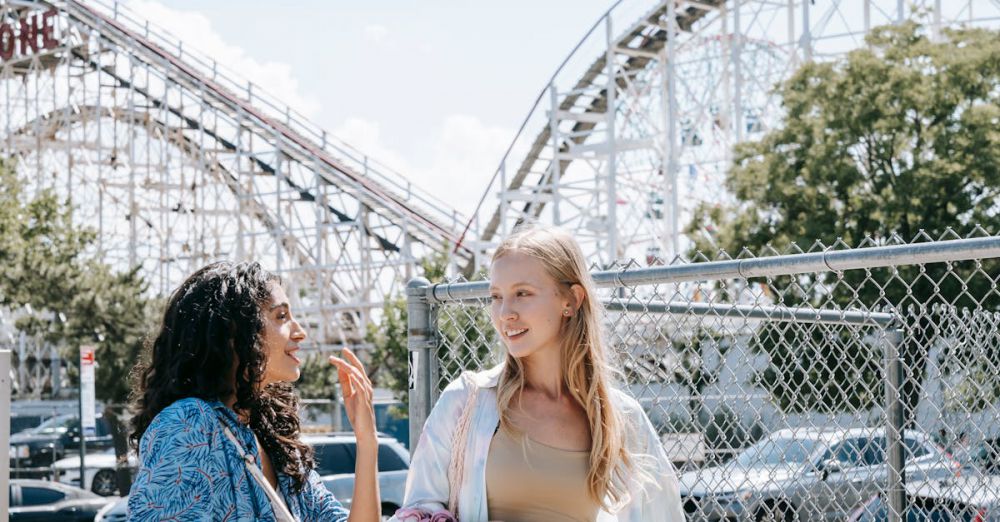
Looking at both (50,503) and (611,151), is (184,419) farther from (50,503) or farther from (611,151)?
(611,151)

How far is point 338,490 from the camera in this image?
13.2 meters

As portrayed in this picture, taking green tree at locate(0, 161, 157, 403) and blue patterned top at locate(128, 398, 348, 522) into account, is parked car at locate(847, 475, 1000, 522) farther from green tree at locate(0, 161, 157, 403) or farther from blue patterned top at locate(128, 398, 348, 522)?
green tree at locate(0, 161, 157, 403)

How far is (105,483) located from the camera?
2150 cm

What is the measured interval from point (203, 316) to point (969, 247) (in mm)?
1801

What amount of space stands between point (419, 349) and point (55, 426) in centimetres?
2363

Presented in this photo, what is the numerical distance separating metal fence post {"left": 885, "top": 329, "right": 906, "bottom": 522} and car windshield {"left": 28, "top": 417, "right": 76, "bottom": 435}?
76.2ft

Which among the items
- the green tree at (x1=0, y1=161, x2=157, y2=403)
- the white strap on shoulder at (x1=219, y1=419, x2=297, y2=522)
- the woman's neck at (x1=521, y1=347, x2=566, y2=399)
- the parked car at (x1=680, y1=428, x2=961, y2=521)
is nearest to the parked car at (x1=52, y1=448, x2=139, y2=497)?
the green tree at (x1=0, y1=161, x2=157, y2=403)

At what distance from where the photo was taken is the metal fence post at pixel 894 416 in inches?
162

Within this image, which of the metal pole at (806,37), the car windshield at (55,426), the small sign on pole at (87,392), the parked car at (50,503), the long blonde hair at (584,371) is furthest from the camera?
the car windshield at (55,426)

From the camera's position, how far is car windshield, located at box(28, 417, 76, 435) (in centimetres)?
2570

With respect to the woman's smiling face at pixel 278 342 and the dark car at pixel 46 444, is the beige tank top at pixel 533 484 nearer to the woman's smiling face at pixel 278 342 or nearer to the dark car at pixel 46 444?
the woman's smiling face at pixel 278 342

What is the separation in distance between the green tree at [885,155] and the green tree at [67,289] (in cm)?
1113

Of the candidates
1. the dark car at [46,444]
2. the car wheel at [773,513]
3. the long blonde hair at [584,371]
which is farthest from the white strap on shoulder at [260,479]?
the dark car at [46,444]

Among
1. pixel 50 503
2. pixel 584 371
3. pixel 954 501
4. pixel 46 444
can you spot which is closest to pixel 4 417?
pixel 584 371
